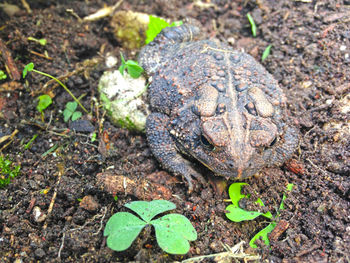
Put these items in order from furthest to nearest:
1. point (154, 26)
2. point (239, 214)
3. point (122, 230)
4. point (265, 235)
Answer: point (154, 26)
point (239, 214)
point (265, 235)
point (122, 230)

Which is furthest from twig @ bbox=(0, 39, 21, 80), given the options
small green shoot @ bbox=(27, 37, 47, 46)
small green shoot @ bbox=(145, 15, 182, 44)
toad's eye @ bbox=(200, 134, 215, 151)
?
toad's eye @ bbox=(200, 134, 215, 151)

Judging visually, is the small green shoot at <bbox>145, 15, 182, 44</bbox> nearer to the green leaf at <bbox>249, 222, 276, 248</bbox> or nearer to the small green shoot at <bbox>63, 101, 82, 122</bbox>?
the small green shoot at <bbox>63, 101, 82, 122</bbox>

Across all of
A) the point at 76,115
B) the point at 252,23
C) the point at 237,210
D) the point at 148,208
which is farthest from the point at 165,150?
the point at 252,23

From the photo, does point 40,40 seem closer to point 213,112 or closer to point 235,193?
point 213,112

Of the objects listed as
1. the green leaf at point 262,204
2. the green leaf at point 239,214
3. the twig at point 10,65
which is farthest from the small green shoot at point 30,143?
the green leaf at point 262,204

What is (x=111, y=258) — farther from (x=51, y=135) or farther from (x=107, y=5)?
(x=107, y=5)

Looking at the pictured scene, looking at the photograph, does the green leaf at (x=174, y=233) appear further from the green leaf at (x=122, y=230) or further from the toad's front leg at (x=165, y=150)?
the toad's front leg at (x=165, y=150)

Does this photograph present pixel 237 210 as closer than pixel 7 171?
Yes
